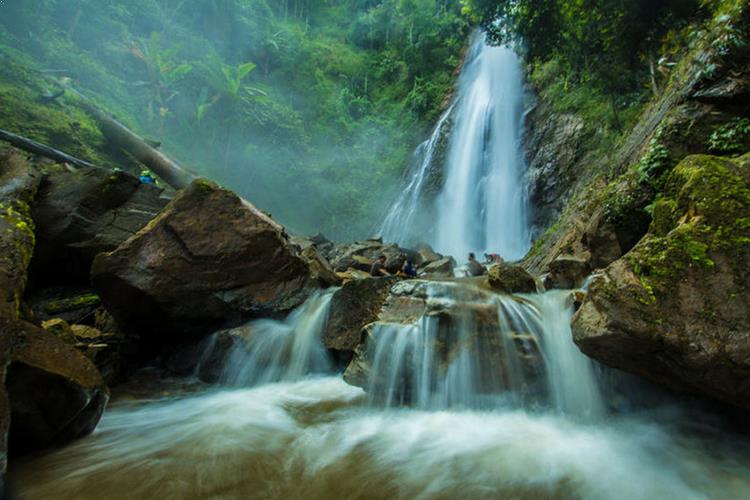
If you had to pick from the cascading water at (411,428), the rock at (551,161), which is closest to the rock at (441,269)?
the rock at (551,161)

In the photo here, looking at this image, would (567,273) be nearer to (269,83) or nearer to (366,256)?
(366,256)

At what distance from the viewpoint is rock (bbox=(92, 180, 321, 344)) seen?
589 cm

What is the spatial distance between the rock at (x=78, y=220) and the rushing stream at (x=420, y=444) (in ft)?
11.6

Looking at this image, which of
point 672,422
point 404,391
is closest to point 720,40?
point 672,422

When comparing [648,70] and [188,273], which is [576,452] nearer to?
[188,273]

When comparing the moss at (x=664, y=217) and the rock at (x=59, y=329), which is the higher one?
the moss at (x=664, y=217)

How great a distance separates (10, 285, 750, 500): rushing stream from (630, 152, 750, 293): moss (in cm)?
153

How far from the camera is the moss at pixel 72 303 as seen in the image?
6523mm

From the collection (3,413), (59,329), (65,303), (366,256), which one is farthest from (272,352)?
(366,256)

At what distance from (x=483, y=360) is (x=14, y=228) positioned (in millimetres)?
5696

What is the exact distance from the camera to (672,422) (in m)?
3.64

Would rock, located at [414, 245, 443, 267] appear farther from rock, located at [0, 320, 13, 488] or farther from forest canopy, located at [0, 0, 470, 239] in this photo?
rock, located at [0, 320, 13, 488]

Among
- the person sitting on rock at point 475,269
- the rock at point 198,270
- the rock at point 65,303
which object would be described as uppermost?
the person sitting on rock at point 475,269

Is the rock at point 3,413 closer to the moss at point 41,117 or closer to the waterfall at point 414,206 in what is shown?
the moss at point 41,117
